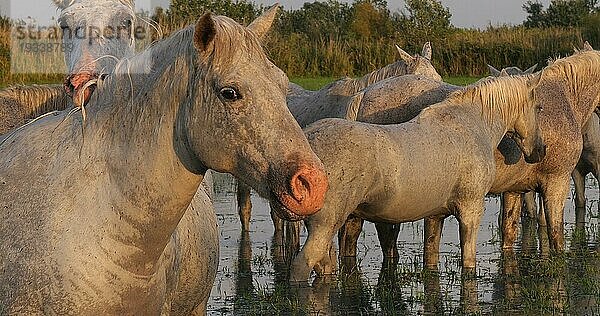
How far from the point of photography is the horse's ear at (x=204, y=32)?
140 inches

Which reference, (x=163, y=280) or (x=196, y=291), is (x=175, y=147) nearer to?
(x=163, y=280)

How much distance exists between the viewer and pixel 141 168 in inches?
152

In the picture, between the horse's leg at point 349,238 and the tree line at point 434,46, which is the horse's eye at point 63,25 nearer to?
the horse's leg at point 349,238

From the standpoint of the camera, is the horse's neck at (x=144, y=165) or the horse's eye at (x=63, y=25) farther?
the horse's eye at (x=63, y=25)

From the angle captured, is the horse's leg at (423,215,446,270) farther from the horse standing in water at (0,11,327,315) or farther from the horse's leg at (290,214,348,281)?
the horse standing in water at (0,11,327,315)

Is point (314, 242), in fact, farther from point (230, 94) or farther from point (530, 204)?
point (530, 204)

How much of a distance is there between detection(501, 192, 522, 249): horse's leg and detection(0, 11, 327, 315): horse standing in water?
7.48 m

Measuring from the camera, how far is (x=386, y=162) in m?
8.43

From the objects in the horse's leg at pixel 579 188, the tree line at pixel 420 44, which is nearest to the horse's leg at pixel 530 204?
the horse's leg at pixel 579 188

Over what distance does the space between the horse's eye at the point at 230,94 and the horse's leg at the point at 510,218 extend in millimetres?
7824

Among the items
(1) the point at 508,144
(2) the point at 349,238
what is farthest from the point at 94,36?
(1) the point at 508,144

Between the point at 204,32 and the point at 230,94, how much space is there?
22 centimetres

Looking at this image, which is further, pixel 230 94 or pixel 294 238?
pixel 294 238

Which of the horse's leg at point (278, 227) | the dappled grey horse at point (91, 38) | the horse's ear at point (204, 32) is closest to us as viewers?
the horse's ear at point (204, 32)
